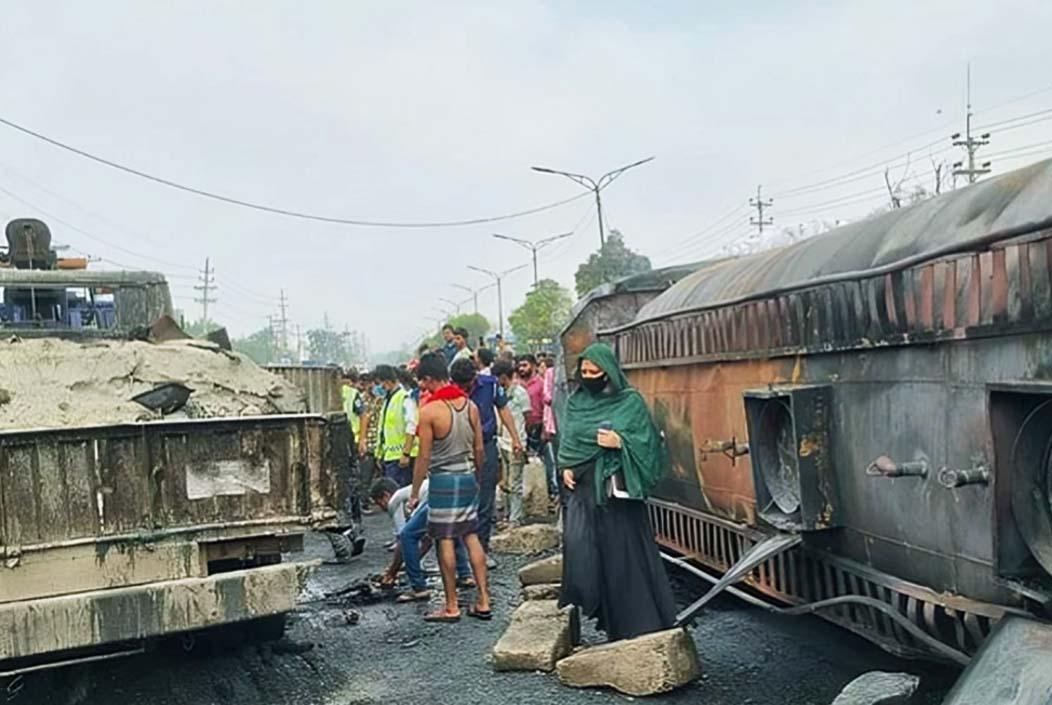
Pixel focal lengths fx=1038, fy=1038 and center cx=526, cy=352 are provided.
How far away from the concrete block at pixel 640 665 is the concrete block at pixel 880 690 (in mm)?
1073

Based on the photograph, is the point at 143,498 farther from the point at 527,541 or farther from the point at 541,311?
the point at 541,311

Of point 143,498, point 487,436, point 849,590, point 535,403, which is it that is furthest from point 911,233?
point 535,403

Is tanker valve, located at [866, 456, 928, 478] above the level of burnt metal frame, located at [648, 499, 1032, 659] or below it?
above

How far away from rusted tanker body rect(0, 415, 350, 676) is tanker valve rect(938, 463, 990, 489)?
3.15 m

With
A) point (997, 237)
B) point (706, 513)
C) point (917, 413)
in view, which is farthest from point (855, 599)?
point (706, 513)

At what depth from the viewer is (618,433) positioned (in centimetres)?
531

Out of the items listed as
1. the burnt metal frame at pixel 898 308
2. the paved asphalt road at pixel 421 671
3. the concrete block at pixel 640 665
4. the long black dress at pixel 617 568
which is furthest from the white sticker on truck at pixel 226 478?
the burnt metal frame at pixel 898 308

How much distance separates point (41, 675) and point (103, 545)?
1211 mm

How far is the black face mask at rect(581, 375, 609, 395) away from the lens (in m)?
5.46

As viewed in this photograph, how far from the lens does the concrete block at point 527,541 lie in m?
9.01

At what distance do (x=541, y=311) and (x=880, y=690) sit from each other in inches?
1931

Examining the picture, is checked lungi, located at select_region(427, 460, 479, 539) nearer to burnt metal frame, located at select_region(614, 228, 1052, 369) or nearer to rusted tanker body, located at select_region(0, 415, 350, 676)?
rusted tanker body, located at select_region(0, 415, 350, 676)

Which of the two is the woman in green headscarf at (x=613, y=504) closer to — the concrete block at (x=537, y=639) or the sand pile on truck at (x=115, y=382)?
the concrete block at (x=537, y=639)

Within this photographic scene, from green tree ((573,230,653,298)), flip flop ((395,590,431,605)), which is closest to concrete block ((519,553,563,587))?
flip flop ((395,590,431,605))
